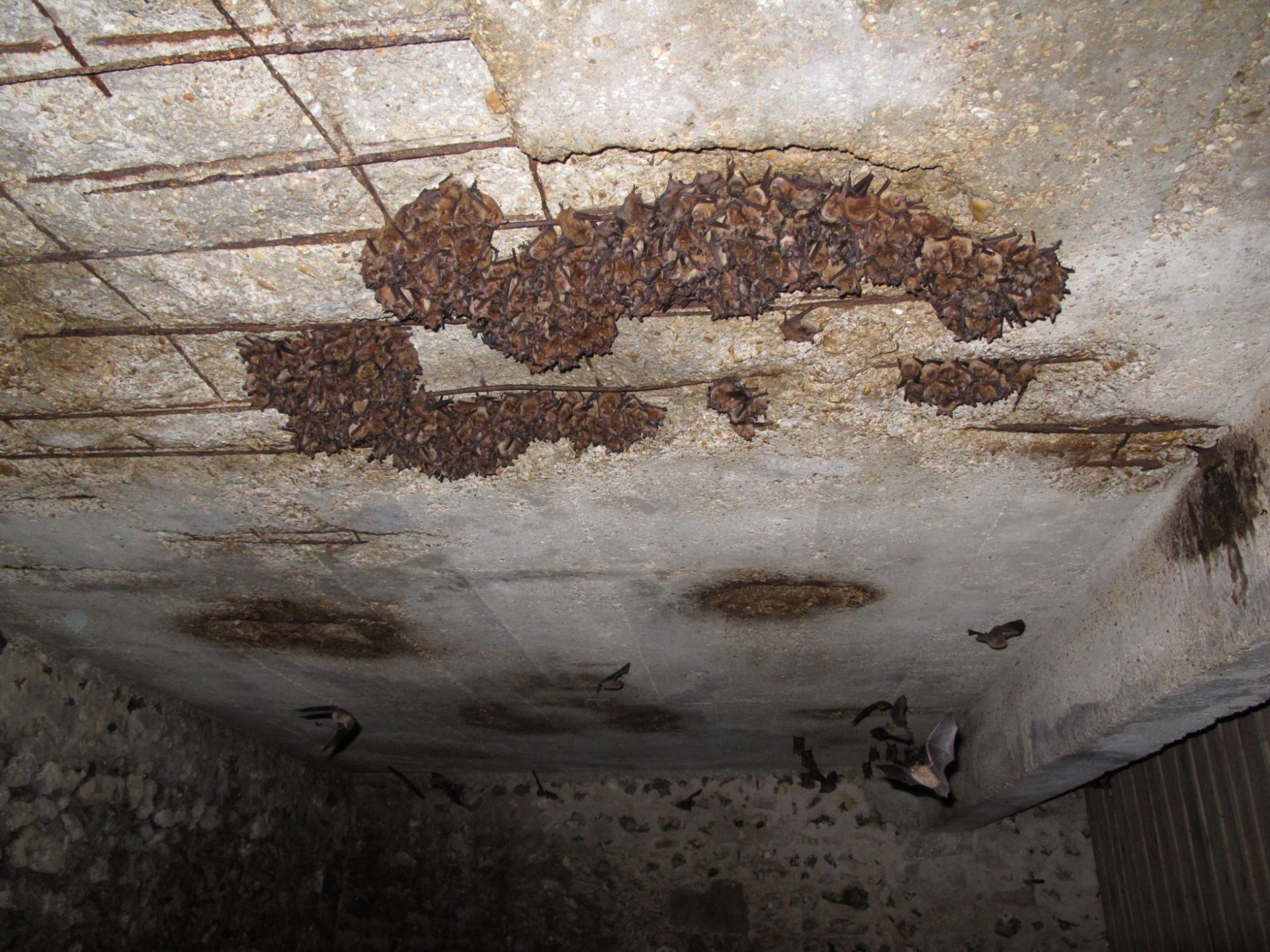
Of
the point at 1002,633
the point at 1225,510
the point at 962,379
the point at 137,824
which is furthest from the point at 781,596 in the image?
the point at 137,824

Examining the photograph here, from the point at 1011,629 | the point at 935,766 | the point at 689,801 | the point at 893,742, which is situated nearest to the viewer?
the point at 1011,629

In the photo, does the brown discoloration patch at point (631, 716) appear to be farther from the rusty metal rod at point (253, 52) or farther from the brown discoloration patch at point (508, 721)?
the rusty metal rod at point (253, 52)

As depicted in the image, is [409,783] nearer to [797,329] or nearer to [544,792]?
[544,792]

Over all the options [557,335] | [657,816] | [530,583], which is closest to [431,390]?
[557,335]

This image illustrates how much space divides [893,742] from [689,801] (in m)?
2.06

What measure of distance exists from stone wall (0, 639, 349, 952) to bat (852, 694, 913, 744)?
14.4ft

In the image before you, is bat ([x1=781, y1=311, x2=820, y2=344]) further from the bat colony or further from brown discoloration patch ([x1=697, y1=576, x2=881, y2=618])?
brown discoloration patch ([x1=697, y1=576, x2=881, y2=618])

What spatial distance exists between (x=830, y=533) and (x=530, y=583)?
134cm

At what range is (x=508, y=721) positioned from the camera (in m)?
5.74

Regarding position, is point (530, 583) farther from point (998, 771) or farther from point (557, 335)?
point (998, 771)

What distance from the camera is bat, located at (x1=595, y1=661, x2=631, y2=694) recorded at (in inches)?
176

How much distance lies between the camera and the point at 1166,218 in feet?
5.96

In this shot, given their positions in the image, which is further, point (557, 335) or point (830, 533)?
point (830, 533)

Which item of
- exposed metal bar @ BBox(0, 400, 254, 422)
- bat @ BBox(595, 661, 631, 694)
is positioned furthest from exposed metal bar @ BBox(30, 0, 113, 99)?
bat @ BBox(595, 661, 631, 694)
